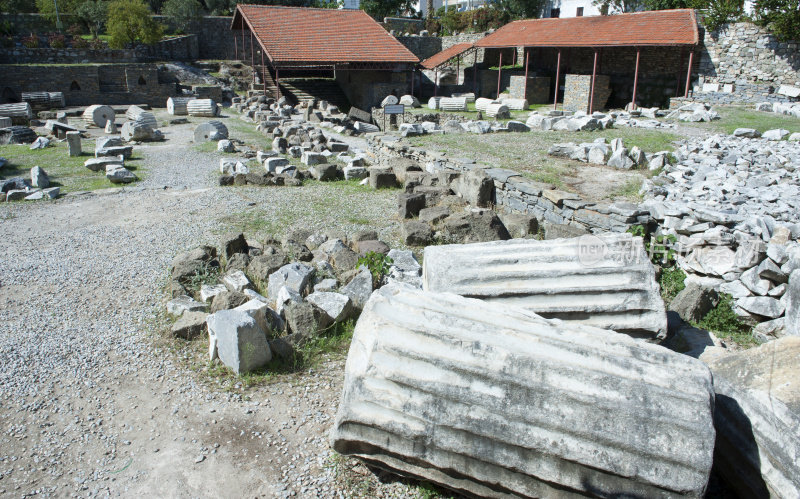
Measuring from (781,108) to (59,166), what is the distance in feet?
62.7

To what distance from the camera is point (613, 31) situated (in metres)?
22.9

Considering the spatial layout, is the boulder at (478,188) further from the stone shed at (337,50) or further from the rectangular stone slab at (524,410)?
the stone shed at (337,50)

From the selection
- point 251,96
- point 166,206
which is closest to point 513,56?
point 251,96

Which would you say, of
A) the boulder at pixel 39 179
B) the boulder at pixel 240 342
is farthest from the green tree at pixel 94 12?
the boulder at pixel 240 342

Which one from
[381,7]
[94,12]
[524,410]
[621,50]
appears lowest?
[524,410]

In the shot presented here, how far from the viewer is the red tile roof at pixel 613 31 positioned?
2105cm

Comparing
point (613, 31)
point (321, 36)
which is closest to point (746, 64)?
point (613, 31)

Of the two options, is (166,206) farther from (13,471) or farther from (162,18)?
(162,18)

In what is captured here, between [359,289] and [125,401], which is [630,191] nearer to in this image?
[359,289]

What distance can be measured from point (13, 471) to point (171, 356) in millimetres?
1544

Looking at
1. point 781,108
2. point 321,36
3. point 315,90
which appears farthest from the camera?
point 315,90

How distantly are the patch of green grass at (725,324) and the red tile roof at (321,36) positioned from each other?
822 inches

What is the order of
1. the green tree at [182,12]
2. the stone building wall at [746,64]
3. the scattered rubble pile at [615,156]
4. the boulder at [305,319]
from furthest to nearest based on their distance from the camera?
1. the green tree at [182,12]
2. the stone building wall at [746,64]
3. the scattered rubble pile at [615,156]
4. the boulder at [305,319]

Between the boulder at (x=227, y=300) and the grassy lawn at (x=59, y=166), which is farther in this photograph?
the grassy lawn at (x=59, y=166)
